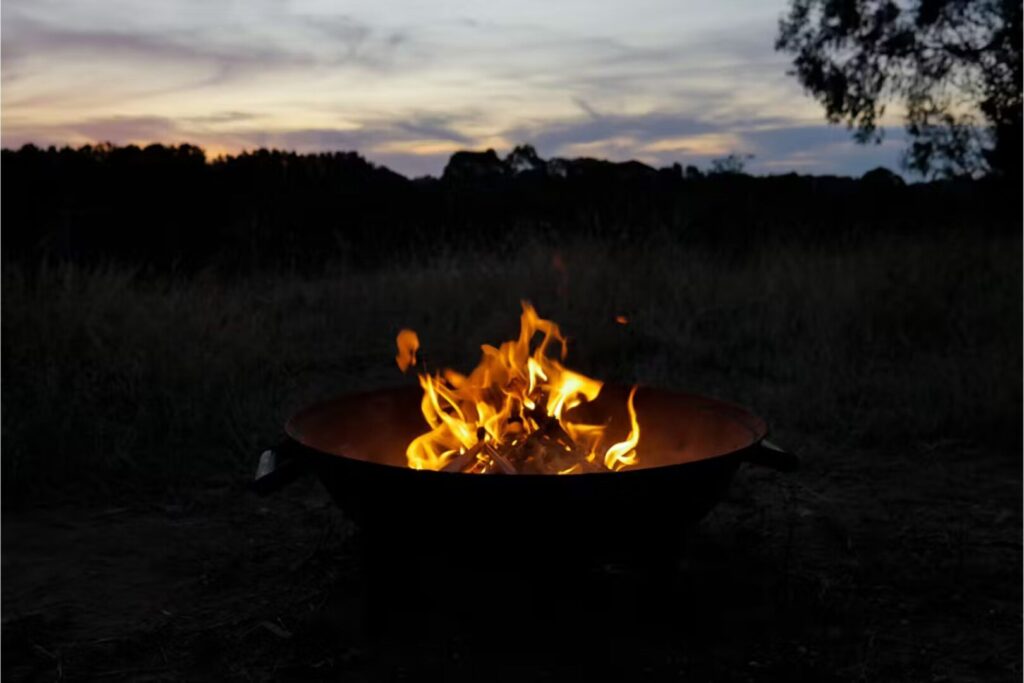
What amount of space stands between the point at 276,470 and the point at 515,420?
737mm

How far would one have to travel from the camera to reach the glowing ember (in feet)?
9.04

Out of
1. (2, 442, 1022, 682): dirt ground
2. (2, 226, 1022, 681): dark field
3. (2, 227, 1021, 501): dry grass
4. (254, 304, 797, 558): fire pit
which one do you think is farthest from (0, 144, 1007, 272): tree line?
(254, 304, 797, 558): fire pit

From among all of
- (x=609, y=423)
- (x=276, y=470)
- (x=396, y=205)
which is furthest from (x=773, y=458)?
(x=396, y=205)

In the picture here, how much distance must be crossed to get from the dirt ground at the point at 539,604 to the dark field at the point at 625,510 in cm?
1

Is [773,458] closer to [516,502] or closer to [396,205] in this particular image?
[516,502]

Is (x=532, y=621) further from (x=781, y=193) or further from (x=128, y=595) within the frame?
(x=781, y=193)

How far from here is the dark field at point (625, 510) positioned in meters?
2.74

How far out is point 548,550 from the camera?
243cm

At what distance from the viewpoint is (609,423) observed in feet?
10.9

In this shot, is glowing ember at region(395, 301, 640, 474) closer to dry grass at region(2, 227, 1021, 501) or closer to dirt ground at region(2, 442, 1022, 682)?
dirt ground at region(2, 442, 1022, 682)

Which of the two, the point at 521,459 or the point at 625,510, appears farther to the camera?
the point at 521,459

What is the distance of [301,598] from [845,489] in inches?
102

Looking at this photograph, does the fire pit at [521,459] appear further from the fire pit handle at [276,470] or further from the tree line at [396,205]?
the tree line at [396,205]

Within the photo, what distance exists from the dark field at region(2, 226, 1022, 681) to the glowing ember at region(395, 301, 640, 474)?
0.47 meters
